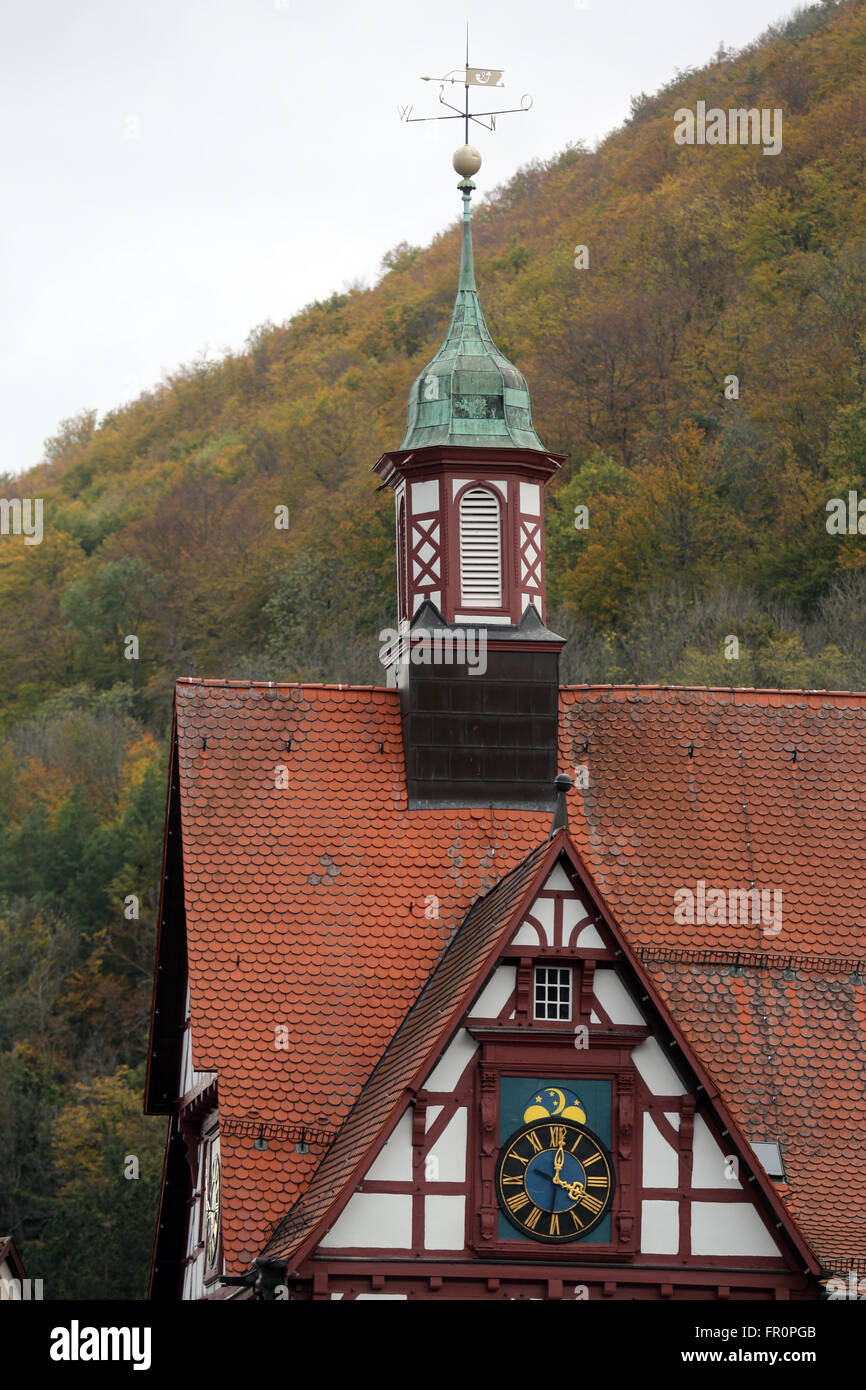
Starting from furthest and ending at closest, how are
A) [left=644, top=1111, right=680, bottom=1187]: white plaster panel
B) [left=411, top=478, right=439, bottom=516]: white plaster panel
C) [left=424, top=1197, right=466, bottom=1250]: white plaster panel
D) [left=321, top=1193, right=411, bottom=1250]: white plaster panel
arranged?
[left=411, top=478, right=439, bottom=516]: white plaster panel < [left=644, top=1111, right=680, bottom=1187]: white plaster panel < [left=424, top=1197, right=466, bottom=1250]: white plaster panel < [left=321, top=1193, right=411, bottom=1250]: white plaster panel

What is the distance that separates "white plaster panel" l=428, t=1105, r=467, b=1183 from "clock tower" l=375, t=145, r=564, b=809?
468 cm

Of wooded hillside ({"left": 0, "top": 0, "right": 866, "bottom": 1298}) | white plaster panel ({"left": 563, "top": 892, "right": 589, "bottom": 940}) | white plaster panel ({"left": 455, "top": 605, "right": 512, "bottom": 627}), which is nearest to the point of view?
white plaster panel ({"left": 563, "top": 892, "right": 589, "bottom": 940})

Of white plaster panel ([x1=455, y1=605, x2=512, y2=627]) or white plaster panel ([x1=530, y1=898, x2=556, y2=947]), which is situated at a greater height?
white plaster panel ([x1=455, y1=605, x2=512, y2=627])

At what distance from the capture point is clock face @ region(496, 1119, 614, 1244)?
19078 millimetres

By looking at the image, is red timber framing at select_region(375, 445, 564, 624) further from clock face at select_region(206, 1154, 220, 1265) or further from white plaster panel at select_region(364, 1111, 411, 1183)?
white plaster panel at select_region(364, 1111, 411, 1183)

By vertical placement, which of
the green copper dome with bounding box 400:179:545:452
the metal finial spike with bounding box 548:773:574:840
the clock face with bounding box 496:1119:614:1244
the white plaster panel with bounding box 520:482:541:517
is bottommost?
the clock face with bounding box 496:1119:614:1244

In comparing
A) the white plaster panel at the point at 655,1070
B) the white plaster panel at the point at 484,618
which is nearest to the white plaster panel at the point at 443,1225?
the white plaster panel at the point at 655,1070

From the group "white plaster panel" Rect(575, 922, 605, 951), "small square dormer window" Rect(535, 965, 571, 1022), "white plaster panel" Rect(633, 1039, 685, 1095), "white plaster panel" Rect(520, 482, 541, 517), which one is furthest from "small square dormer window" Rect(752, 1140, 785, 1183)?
"white plaster panel" Rect(520, 482, 541, 517)

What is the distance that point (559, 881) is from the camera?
776 inches

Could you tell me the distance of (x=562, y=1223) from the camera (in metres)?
19.1

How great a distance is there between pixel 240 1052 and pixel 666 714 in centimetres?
608

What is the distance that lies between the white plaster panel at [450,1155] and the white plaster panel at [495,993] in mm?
984

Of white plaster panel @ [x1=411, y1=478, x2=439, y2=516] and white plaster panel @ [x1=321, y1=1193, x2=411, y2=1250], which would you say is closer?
white plaster panel @ [x1=321, y1=1193, x2=411, y2=1250]

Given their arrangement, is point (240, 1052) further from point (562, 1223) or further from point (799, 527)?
point (799, 527)
